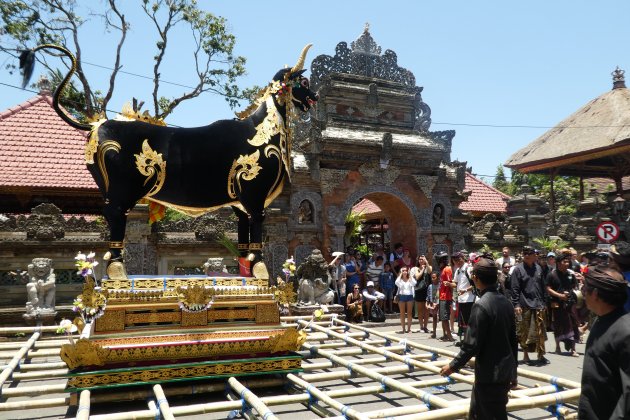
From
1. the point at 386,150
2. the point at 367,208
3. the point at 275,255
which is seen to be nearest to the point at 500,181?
the point at 367,208

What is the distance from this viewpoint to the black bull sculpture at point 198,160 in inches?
205

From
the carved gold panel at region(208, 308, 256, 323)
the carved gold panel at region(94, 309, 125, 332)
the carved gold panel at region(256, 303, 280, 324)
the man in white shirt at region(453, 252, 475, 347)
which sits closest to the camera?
the carved gold panel at region(94, 309, 125, 332)

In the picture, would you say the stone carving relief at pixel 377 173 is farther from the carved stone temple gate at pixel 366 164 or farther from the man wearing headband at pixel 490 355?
the man wearing headband at pixel 490 355

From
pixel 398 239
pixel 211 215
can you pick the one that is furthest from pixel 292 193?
pixel 398 239

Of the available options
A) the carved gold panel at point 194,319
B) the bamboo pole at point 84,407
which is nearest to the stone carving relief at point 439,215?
the carved gold panel at point 194,319

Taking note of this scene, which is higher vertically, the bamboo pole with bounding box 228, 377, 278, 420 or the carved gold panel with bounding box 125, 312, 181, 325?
the carved gold panel with bounding box 125, 312, 181, 325

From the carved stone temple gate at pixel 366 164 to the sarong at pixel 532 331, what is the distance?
5861 mm

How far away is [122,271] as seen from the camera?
5.24 metres

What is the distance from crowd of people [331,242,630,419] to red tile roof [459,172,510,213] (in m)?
6.21

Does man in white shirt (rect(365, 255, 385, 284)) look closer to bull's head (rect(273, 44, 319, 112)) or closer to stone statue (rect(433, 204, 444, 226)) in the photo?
stone statue (rect(433, 204, 444, 226))

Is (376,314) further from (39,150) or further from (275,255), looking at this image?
(39,150)

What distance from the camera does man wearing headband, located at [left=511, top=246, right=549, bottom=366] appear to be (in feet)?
24.3

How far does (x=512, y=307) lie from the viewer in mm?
3697

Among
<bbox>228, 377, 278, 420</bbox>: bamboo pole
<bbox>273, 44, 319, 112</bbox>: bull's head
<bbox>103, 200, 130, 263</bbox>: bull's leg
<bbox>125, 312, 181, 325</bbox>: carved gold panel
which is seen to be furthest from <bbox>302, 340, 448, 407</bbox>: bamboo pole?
<bbox>273, 44, 319, 112</bbox>: bull's head
